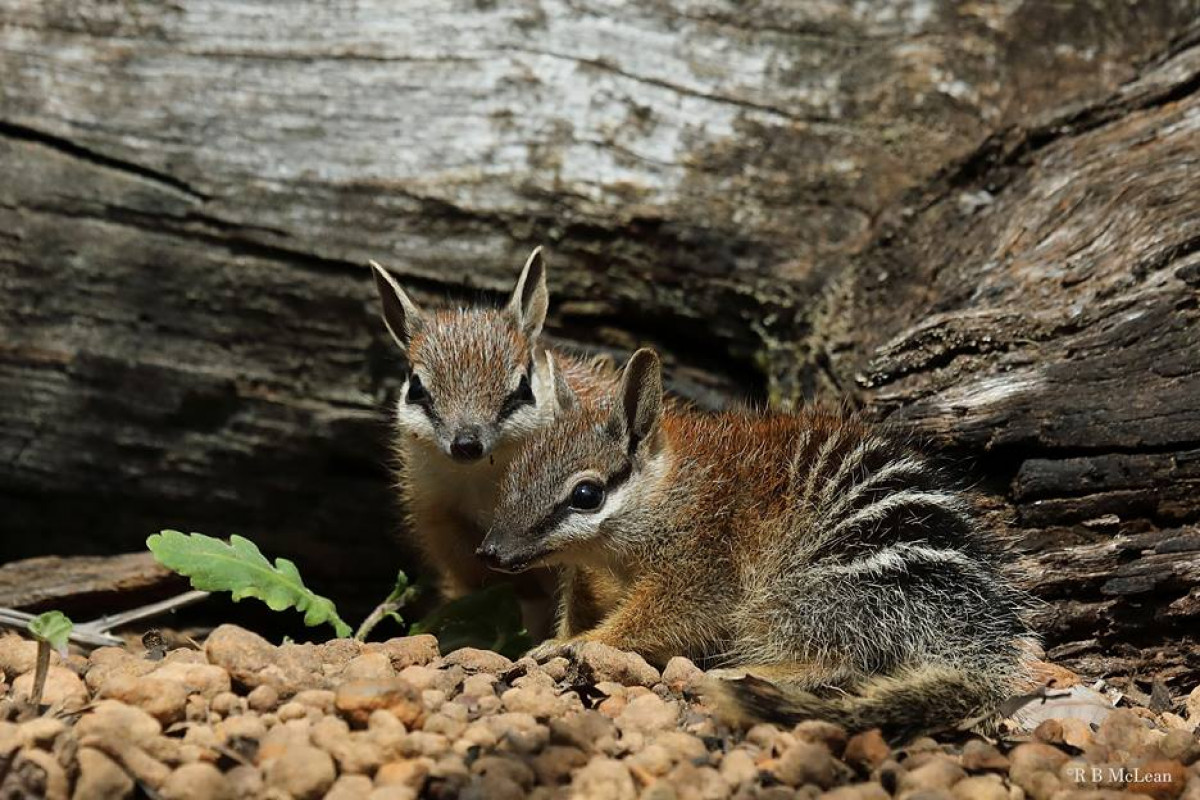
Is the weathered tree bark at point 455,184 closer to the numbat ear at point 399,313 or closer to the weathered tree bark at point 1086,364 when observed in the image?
the weathered tree bark at point 1086,364

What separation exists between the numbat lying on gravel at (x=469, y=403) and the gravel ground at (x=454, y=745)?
1.78 m

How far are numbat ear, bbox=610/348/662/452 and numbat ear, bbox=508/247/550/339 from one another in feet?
3.64

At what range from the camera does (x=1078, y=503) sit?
5066 millimetres

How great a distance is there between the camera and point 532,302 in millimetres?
6375

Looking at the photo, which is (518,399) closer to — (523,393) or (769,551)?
(523,393)

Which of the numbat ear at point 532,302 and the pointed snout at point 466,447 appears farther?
the numbat ear at point 532,302

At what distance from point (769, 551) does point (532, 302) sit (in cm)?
203

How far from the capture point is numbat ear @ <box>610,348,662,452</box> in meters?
5.31

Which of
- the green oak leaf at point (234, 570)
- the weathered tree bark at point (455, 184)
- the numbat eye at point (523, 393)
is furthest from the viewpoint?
the weathered tree bark at point (455, 184)

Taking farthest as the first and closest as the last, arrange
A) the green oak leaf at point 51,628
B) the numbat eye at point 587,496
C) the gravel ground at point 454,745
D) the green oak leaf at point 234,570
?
1. the numbat eye at point 587,496
2. the green oak leaf at point 234,570
3. the green oak leaf at point 51,628
4. the gravel ground at point 454,745

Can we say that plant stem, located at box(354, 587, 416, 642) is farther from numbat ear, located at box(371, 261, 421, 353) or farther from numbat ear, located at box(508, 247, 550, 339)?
numbat ear, located at box(508, 247, 550, 339)

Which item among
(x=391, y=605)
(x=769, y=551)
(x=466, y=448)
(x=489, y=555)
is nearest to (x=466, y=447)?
(x=466, y=448)

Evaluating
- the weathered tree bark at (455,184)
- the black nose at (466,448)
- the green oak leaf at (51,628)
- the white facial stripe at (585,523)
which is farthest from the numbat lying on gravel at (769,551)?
the green oak leaf at (51,628)

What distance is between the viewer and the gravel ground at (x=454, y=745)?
134 inches
